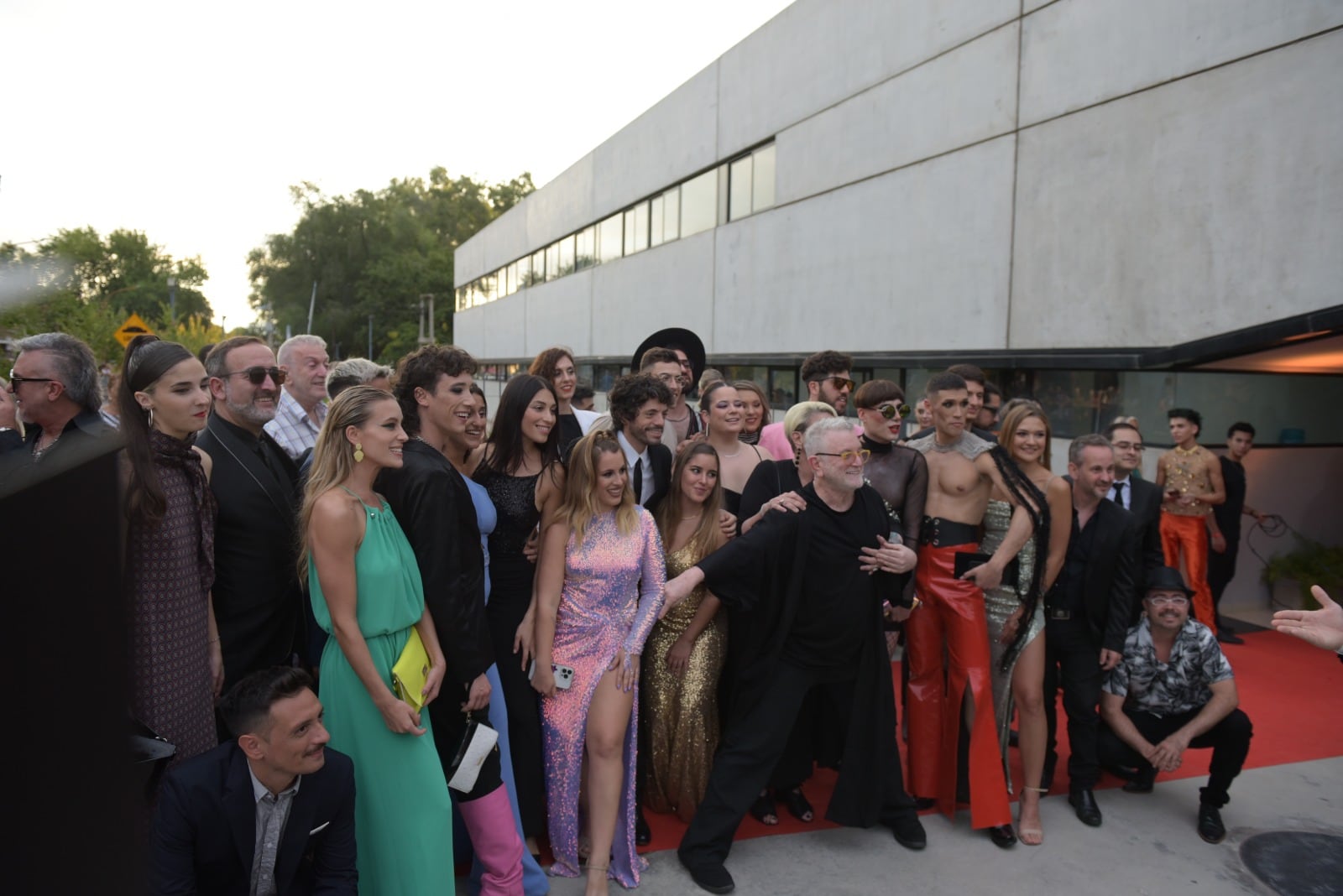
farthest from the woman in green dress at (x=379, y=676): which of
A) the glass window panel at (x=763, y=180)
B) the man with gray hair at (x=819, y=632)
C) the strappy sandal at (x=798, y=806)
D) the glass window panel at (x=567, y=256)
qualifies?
the glass window panel at (x=567, y=256)

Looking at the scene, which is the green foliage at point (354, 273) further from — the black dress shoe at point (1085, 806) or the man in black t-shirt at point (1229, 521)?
the black dress shoe at point (1085, 806)

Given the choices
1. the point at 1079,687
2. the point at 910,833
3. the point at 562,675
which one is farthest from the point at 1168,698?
the point at 562,675

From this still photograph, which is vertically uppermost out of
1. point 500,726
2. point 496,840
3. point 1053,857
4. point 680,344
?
point 680,344

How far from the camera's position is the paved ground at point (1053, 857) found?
3719 millimetres

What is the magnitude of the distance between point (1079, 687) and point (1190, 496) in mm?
3499

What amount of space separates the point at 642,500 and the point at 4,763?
410cm

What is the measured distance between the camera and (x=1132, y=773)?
4.70 metres

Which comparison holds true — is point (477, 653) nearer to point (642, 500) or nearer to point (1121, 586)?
point (642, 500)

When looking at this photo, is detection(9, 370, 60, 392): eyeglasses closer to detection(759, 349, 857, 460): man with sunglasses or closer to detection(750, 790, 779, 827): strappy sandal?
detection(750, 790, 779, 827): strappy sandal

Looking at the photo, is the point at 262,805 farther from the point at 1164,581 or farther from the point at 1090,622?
the point at 1164,581

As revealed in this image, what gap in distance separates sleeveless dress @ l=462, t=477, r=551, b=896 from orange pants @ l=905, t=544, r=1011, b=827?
1.97 metres

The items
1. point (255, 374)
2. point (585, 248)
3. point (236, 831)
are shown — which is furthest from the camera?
point (585, 248)

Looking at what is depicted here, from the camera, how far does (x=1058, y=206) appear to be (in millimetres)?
8328

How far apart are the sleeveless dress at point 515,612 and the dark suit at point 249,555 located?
791 millimetres
